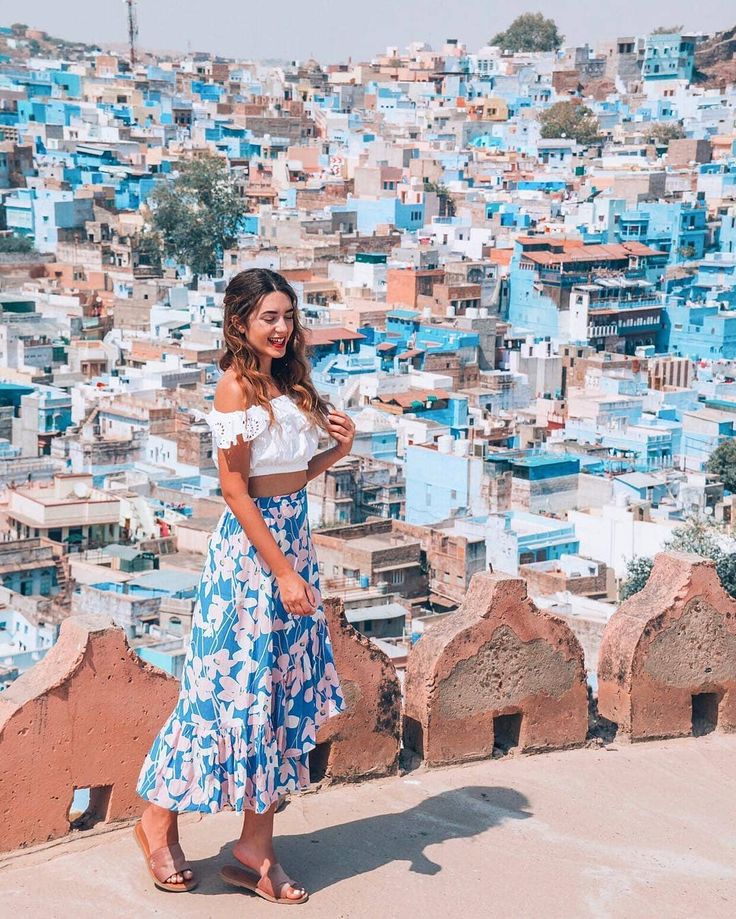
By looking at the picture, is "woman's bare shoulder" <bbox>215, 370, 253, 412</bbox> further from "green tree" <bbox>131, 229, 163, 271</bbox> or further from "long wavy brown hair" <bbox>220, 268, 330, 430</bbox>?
"green tree" <bbox>131, 229, 163, 271</bbox>

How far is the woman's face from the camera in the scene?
10.0 ft

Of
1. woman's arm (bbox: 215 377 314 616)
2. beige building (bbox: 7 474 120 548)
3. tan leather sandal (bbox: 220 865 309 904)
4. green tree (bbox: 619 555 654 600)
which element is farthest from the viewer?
beige building (bbox: 7 474 120 548)

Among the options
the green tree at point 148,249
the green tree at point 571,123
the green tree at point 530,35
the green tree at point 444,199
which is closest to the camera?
the green tree at point 148,249

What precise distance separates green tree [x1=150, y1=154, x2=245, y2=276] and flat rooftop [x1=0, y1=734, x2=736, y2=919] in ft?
102

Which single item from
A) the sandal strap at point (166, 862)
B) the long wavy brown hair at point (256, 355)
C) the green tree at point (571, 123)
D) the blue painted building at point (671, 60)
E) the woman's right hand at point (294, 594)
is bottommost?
the sandal strap at point (166, 862)

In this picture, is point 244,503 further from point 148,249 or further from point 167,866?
point 148,249

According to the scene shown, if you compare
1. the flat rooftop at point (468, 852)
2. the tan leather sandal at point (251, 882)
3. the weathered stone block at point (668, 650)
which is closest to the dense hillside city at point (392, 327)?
the weathered stone block at point (668, 650)

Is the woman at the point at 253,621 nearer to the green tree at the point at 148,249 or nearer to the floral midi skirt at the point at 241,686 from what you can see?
the floral midi skirt at the point at 241,686

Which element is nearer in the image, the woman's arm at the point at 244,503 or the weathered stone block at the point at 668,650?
the woman's arm at the point at 244,503

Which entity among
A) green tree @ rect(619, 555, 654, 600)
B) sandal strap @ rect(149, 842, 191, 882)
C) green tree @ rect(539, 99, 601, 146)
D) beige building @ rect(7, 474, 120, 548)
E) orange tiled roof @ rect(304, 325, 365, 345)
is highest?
green tree @ rect(539, 99, 601, 146)

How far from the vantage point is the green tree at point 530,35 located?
6469 cm

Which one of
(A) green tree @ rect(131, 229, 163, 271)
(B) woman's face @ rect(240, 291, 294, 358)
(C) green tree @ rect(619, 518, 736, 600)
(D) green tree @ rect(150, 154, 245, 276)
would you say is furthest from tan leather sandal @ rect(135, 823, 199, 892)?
(D) green tree @ rect(150, 154, 245, 276)

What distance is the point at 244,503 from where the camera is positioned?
2.97 metres

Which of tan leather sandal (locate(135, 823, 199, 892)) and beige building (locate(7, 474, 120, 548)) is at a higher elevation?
tan leather sandal (locate(135, 823, 199, 892))
